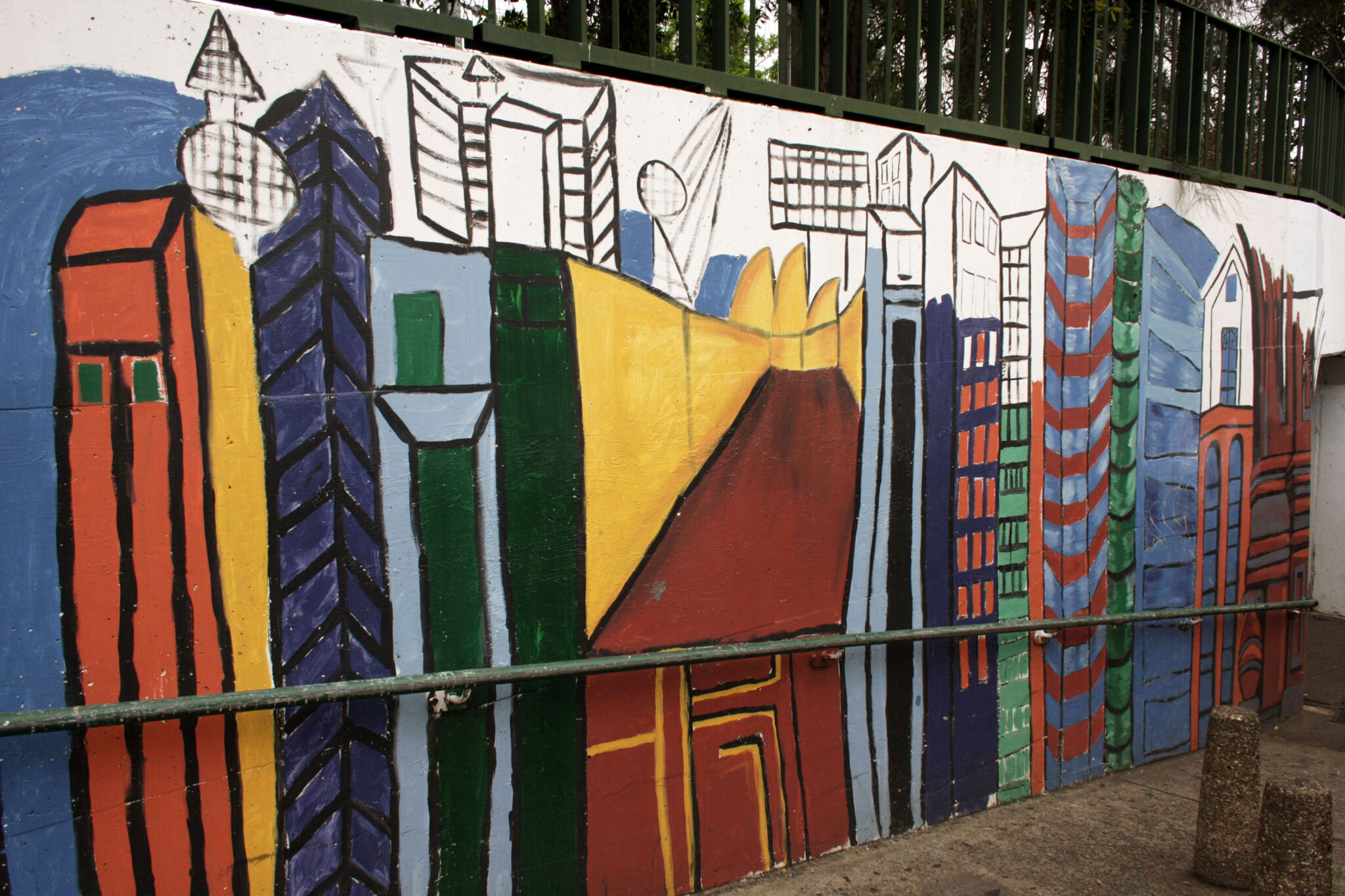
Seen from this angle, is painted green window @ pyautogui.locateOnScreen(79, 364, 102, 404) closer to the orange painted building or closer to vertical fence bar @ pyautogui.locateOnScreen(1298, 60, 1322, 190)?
the orange painted building

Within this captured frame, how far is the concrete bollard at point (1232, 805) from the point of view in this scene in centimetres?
413

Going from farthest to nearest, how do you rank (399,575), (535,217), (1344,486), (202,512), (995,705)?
(1344,486), (995,705), (535,217), (399,575), (202,512)

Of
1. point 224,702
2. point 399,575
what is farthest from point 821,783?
point 224,702

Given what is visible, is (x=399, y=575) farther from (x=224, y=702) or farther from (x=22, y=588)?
(x=22, y=588)

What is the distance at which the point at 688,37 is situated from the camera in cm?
387

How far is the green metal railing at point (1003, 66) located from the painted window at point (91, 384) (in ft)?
4.17

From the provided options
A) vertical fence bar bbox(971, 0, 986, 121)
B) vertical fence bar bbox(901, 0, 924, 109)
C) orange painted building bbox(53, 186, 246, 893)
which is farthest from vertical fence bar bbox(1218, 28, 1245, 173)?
orange painted building bbox(53, 186, 246, 893)

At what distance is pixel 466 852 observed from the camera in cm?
324

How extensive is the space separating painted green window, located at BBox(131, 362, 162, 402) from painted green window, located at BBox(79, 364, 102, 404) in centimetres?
8

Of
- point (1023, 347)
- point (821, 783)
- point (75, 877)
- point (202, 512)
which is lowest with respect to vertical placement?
point (821, 783)

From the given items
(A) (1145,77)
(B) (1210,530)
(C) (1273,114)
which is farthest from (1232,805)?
(C) (1273,114)

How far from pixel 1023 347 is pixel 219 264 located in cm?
388

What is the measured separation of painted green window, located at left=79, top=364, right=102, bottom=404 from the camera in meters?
2.56

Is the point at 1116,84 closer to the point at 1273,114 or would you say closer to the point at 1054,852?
the point at 1273,114
